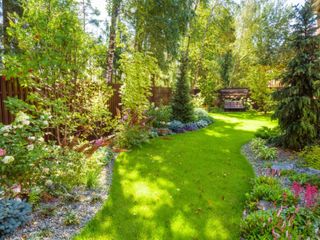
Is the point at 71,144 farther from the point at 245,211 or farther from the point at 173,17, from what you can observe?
the point at 173,17

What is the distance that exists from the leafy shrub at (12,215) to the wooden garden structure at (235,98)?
13804 millimetres

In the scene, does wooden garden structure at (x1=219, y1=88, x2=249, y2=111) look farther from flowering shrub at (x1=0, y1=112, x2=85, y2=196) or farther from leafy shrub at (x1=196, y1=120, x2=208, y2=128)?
flowering shrub at (x1=0, y1=112, x2=85, y2=196)

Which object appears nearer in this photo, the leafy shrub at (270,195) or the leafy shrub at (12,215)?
the leafy shrub at (12,215)

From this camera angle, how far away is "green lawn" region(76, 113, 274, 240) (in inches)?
97.7

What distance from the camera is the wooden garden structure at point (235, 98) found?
14.7m

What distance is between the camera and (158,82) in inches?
575

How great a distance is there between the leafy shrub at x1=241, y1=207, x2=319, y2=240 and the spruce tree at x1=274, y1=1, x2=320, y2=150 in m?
3.09

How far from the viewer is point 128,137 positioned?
5.55 metres

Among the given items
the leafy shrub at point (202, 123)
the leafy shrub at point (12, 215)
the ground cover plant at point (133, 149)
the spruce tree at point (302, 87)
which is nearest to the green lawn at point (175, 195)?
the ground cover plant at point (133, 149)

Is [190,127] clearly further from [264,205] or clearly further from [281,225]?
[281,225]

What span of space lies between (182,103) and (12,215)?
6976mm

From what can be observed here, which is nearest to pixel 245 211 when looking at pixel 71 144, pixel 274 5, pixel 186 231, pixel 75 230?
pixel 186 231

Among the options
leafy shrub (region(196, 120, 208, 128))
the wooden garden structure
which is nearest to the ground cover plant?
leafy shrub (region(196, 120, 208, 128))

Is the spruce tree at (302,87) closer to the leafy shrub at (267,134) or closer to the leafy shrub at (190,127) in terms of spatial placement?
the leafy shrub at (267,134)
